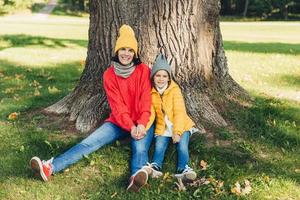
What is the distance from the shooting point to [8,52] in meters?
12.9

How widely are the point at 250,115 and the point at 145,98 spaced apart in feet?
5.24

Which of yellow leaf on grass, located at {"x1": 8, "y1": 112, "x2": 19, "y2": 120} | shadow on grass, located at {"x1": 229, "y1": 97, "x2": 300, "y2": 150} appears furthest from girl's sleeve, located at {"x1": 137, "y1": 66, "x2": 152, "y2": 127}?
yellow leaf on grass, located at {"x1": 8, "y1": 112, "x2": 19, "y2": 120}

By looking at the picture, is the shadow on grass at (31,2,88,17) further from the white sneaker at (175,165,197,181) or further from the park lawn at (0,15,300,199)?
the white sneaker at (175,165,197,181)

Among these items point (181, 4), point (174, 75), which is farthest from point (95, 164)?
point (181, 4)

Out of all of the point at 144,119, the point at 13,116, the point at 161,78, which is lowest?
the point at 13,116

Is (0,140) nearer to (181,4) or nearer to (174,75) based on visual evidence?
(174,75)

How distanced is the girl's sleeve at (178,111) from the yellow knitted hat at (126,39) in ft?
2.11

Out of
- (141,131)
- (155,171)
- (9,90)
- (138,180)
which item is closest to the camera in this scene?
(138,180)

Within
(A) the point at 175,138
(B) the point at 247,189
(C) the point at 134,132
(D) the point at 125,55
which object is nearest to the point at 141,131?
(C) the point at 134,132

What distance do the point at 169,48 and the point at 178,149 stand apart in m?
1.23

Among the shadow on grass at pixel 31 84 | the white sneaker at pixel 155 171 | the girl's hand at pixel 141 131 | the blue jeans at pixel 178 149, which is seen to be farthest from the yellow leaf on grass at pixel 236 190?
the shadow on grass at pixel 31 84

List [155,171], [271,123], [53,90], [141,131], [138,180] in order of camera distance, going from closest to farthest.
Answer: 1. [138,180]
2. [155,171]
3. [141,131]
4. [271,123]
5. [53,90]

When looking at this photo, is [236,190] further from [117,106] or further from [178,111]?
[117,106]

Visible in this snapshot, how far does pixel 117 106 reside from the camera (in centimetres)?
513
